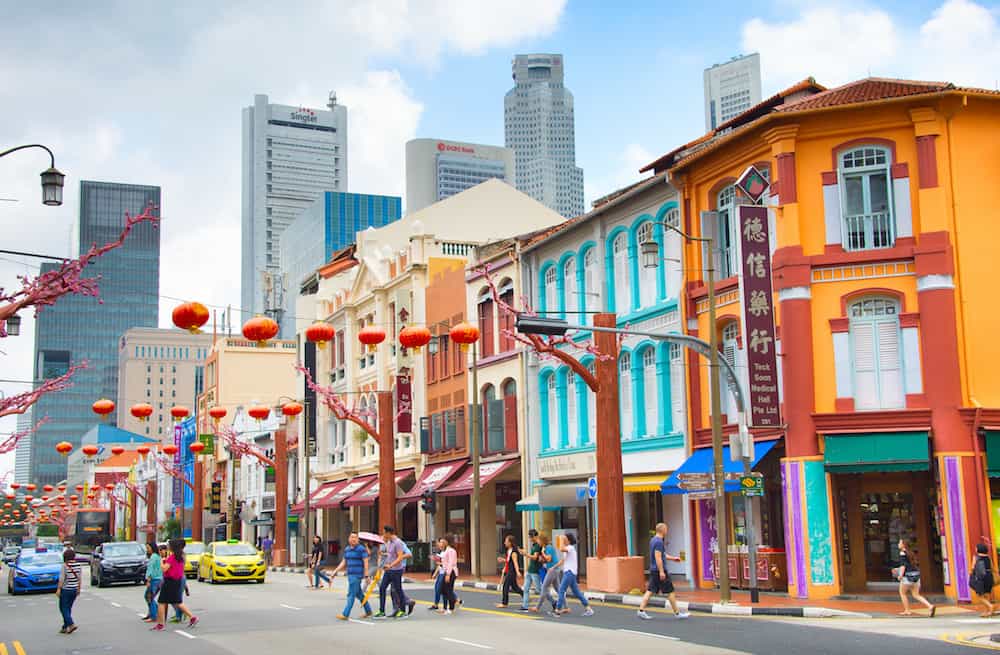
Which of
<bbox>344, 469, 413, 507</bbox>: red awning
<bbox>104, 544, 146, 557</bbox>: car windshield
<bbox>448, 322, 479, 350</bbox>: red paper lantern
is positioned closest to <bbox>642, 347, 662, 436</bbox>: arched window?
<bbox>448, 322, 479, 350</bbox>: red paper lantern

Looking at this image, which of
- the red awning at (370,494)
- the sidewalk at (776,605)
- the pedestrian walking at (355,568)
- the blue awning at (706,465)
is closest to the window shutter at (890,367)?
the blue awning at (706,465)

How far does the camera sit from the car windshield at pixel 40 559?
1485 inches

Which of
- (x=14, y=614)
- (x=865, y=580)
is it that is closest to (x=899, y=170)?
(x=865, y=580)

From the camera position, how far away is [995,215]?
2639 centimetres

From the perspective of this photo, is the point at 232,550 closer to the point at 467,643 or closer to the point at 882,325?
the point at 882,325

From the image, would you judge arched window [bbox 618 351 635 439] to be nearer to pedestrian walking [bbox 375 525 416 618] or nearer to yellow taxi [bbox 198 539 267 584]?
pedestrian walking [bbox 375 525 416 618]

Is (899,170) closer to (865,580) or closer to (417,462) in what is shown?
(865,580)

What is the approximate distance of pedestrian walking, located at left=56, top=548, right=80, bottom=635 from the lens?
2166 cm

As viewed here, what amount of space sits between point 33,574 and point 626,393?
62.8ft

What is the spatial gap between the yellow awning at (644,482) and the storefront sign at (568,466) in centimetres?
162

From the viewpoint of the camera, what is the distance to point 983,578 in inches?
853

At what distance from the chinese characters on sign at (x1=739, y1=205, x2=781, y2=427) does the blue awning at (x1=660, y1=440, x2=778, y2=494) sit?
1033 mm

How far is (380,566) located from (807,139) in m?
13.5

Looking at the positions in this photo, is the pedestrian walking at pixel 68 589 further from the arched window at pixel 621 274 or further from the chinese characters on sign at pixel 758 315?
the arched window at pixel 621 274
